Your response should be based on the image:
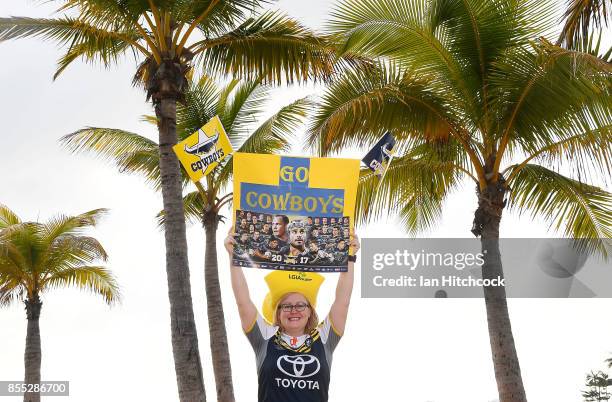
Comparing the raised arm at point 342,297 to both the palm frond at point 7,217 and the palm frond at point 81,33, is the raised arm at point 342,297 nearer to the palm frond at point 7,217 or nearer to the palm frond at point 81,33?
the palm frond at point 81,33

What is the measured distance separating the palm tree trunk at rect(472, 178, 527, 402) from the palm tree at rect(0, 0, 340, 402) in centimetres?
347

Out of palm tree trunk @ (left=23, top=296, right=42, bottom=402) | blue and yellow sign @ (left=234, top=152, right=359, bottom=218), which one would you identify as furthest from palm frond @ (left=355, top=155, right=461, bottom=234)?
palm tree trunk @ (left=23, top=296, right=42, bottom=402)

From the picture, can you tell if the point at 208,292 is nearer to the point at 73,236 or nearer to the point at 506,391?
the point at 73,236

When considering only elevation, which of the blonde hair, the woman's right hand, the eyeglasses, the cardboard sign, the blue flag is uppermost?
the blue flag

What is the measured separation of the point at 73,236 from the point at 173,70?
11.0 meters

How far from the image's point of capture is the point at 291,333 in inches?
293

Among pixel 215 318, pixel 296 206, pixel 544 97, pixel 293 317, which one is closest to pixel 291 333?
pixel 293 317

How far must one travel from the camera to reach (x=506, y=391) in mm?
13477

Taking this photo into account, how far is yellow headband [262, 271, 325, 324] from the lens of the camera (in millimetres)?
7688

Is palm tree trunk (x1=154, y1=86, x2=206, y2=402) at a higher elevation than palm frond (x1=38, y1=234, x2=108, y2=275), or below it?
below

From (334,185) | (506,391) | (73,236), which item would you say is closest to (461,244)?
(506,391)

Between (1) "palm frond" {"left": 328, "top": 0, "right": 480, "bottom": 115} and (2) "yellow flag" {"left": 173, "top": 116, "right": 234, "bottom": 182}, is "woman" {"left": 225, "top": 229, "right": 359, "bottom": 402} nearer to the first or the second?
(2) "yellow flag" {"left": 173, "top": 116, "right": 234, "bottom": 182}

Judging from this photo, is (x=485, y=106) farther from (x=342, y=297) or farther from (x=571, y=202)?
(x=342, y=297)

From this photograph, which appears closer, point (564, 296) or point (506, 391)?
point (506, 391)
